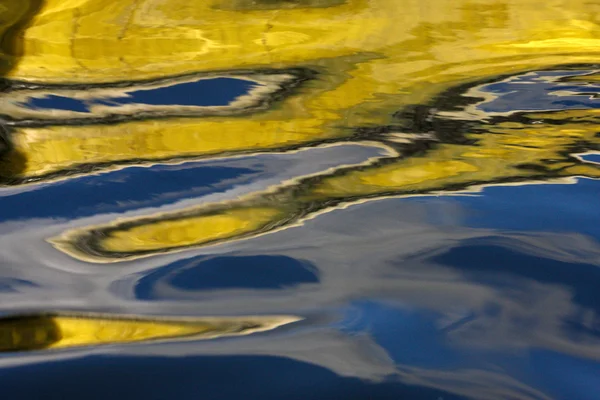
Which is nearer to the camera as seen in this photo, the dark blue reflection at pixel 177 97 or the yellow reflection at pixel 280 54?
the yellow reflection at pixel 280 54

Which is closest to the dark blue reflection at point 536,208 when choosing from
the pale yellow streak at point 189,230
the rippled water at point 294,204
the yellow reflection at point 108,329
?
the rippled water at point 294,204

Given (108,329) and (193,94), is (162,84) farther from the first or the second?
(108,329)

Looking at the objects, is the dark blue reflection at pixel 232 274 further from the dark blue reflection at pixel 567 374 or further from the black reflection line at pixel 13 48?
the black reflection line at pixel 13 48

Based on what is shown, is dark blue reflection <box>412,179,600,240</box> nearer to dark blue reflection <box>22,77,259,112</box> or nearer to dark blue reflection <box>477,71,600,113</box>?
dark blue reflection <box>477,71,600,113</box>

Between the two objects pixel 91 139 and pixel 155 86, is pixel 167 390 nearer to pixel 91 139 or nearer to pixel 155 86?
pixel 91 139

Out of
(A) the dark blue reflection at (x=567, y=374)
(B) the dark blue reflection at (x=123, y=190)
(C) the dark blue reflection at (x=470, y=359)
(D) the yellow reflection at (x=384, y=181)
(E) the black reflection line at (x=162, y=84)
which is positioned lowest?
(A) the dark blue reflection at (x=567, y=374)

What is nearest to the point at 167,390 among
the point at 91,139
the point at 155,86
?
the point at 91,139

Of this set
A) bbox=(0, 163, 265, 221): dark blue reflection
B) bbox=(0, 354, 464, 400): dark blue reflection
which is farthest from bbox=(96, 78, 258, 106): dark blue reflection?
bbox=(0, 354, 464, 400): dark blue reflection
